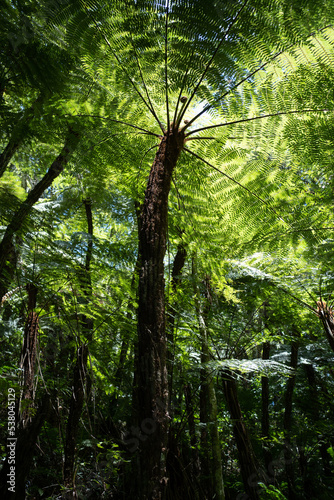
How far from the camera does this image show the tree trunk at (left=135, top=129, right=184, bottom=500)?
1.02 metres

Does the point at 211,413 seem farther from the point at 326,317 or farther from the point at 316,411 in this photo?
the point at 316,411

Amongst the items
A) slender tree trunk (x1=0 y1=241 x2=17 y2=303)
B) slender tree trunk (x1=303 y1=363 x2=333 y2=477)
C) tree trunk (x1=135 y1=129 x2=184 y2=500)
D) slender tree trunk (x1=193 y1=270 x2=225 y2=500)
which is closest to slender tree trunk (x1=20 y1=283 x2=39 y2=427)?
slender tree trunk (x1=0 y1=241 x2=17 y2=303)

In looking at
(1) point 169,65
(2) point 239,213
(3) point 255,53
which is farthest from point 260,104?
(2) point 239,213

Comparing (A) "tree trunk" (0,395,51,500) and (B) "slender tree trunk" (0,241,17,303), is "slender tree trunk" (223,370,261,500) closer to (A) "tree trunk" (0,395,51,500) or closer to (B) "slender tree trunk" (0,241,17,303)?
(A) "tree trunk" (0,395,51,500)

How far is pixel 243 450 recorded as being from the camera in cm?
346

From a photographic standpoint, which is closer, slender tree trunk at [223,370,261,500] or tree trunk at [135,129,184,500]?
tree trunk at [135,129,184,500]

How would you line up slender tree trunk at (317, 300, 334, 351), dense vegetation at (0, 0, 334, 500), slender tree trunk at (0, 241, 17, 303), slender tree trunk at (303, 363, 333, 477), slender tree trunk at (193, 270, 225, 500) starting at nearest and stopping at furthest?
dense vegetation at (0, 0, 334, 500) < slender tree trunk at (0, 241, 17, 303) < slender tree trunk at (193, 270, 225, 500) < slender tree trunk at (317, 300, 334, 351) < slender tree trunk at (303, 363, 333, 477)

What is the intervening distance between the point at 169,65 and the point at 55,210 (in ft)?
9.26

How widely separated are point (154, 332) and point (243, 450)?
3.28 m

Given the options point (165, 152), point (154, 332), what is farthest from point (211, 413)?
point (165, 152)

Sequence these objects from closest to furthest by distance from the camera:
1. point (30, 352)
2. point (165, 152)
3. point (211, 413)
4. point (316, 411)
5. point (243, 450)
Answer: point (165, 152) → point (30, 352) → point (211, 413) → point (243, 450) → point (316, 411)

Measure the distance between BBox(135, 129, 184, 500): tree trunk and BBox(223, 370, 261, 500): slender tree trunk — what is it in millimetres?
2486

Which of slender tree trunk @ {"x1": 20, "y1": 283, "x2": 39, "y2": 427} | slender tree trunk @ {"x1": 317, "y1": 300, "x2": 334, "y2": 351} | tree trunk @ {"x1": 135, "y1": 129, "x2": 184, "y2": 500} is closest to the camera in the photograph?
tree trunk @ {"x1": 135, "y1": 129, "x2": 184, "y2": 500}

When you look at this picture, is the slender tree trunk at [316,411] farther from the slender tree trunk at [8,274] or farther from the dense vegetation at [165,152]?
the slender tree trunk at [8,274]
